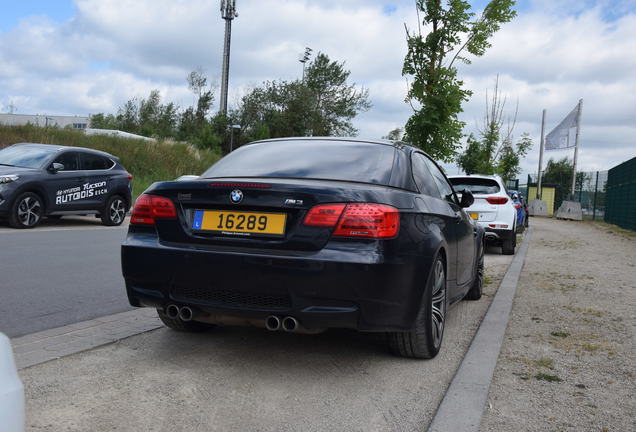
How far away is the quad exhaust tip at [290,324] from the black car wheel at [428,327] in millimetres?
795

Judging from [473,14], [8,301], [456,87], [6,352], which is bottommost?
[8,301]

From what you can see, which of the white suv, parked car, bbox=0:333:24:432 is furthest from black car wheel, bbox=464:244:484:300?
parked car, bbox=0:333:24:432

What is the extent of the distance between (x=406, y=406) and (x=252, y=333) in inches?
68.7

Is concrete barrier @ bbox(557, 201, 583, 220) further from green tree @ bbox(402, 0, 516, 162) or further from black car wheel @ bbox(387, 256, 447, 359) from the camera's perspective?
black car wheel @ bbox(387, 256, 447, 359)

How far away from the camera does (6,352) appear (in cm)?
160

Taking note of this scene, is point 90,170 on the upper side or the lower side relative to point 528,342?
upper

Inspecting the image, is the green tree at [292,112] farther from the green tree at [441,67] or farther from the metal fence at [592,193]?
the green tree at [441,67]

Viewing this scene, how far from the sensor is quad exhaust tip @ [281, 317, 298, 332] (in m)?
3.50

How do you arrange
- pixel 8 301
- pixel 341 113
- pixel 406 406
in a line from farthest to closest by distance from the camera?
pixel 341 113 → pixel 8 301 → pixel 406 406

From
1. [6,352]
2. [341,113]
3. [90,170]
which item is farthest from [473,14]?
[341,113]

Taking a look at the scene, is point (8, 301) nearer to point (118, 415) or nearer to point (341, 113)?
point (118, 415)

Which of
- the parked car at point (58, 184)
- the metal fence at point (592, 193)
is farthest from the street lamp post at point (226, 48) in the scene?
the parked car at point (58, 184)

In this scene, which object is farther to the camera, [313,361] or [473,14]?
[473,14]

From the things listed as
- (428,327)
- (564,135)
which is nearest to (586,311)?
(428,327)
